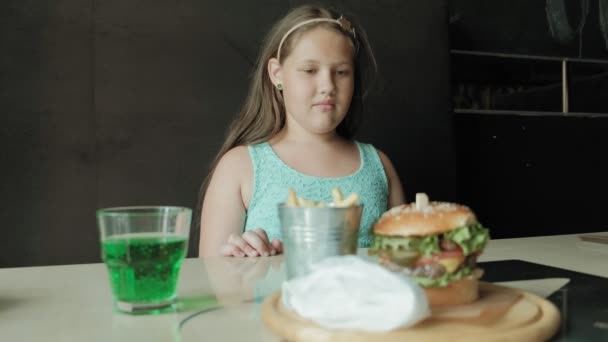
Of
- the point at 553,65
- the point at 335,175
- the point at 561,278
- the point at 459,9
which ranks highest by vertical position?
the point at 459,9

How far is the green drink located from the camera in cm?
62

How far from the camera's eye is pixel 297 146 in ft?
5.24

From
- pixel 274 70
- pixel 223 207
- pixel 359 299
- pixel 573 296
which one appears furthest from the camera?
pixel 274 70

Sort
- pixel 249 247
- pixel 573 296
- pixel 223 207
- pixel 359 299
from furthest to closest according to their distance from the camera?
1. pixel 223 207
2. pixel 249 247
3. pixel 573 296
4. pixel 359 299

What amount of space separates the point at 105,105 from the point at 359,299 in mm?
1482

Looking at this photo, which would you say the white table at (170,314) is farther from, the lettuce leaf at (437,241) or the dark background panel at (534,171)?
the dark background panel at (534,171)

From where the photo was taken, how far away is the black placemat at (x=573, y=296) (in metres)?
0.57

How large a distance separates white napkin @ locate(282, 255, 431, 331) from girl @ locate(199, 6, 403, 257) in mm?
834

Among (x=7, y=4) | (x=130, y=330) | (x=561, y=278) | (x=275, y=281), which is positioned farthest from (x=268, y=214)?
(x=7, y=4)

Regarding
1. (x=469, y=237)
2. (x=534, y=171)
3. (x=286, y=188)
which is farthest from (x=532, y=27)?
(x=469, y=237)

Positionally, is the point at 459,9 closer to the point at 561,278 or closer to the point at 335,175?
the point at 335,175

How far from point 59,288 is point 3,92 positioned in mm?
1123

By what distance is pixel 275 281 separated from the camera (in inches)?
32.7

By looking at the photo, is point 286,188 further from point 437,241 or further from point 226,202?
point 437,241
